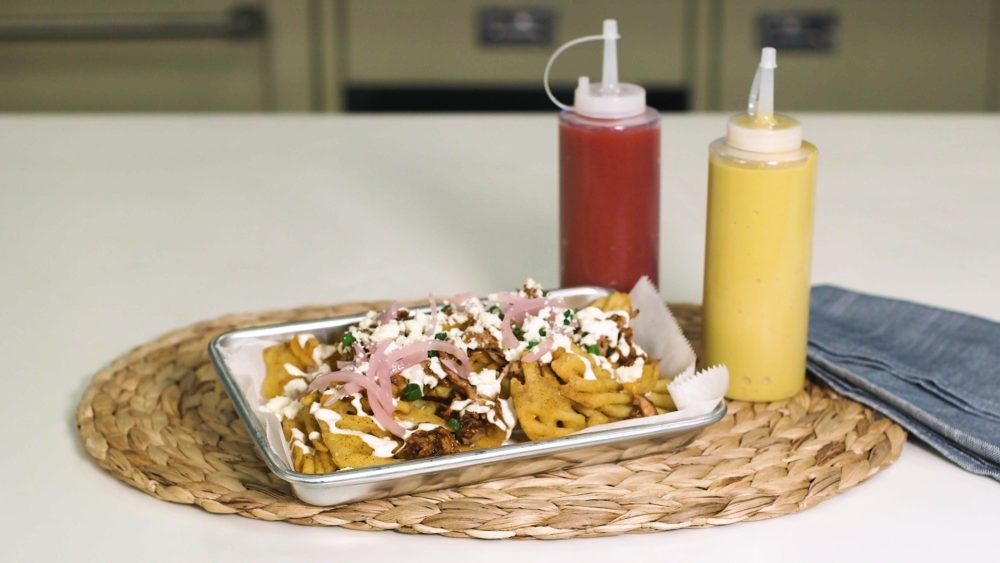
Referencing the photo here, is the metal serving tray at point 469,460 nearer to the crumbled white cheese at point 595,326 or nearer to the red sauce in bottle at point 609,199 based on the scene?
the crumbled white cheese at point 595,326

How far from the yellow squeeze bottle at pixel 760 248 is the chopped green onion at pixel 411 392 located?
0.27 metres

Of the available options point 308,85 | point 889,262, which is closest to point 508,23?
point 308,85

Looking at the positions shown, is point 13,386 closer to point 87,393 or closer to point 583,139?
point 87,393

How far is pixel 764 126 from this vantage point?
3.34 feet

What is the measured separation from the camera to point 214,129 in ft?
6.19

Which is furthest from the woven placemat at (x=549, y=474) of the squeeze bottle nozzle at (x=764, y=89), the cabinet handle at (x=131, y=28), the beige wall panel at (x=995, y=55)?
the beige wall panel at (x=995, y=55)

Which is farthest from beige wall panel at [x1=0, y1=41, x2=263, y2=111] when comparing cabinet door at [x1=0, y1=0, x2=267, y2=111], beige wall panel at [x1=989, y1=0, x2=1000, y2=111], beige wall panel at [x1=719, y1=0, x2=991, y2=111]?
beige wall panel at [x1=989, y1=0, x2=1000, y2=111]

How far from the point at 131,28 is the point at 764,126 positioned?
192cm

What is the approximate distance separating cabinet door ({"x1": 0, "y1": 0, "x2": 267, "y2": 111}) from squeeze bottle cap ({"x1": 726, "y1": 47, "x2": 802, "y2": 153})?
1.88 m

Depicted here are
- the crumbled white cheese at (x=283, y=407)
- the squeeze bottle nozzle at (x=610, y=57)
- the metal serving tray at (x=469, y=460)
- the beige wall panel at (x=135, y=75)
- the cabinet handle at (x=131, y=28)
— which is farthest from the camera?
the beige wall panel at (x=135, y=75)

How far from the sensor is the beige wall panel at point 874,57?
274 centimetres

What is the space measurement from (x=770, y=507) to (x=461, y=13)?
1969 millimetres

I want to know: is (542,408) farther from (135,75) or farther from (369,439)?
(135,75)

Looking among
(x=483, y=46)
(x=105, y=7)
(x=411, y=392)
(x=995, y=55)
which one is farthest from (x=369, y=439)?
(x=995, y=55)
